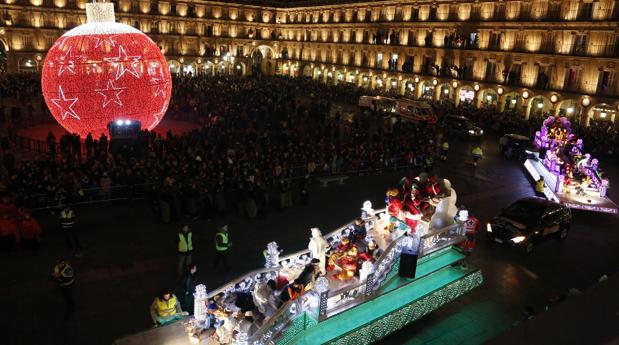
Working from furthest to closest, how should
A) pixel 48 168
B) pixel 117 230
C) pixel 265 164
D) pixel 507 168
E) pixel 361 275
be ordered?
1. pixel 507 168
2. pixel 265 164
3. pixel 48 168
4. pixel 117 230
5. pixel 361 275

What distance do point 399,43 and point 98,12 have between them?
36.5 metres

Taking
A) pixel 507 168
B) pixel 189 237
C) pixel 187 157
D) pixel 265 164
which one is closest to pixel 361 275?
pixel 189 237

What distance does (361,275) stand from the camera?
28.6 feet

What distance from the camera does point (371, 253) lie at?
938 cm

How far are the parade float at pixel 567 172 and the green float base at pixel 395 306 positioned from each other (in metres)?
9.25

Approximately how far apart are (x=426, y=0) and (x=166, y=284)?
41.6 metres

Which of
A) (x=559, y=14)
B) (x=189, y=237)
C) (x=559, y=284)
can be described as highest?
(x=559, y=14)

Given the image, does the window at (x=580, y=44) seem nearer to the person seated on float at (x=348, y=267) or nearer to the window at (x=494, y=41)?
the window at (x=494, y=41)

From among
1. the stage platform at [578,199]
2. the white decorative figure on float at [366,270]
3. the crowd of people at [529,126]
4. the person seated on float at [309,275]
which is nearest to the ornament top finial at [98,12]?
the person seated on float at [309,275]

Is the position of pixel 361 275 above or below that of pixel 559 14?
below

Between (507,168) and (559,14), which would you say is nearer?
(507,168)

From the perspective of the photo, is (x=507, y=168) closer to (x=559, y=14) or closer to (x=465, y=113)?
(x=465, y=113)

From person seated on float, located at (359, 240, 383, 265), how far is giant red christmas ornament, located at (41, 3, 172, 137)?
40.9 feet

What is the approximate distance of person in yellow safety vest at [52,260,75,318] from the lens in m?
9.13
